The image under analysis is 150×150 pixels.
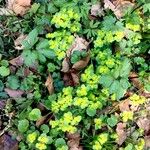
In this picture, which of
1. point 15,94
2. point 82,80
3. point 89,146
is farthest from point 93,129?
point 15,94

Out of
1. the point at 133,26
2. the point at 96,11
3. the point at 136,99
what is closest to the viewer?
the point at 136,99

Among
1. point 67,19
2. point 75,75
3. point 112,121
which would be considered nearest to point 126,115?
point 112,121

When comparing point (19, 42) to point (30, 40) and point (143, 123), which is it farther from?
point (143, 123)

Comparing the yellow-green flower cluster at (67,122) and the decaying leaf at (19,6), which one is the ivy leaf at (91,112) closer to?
the yellow-green flower cluster at (67,122)

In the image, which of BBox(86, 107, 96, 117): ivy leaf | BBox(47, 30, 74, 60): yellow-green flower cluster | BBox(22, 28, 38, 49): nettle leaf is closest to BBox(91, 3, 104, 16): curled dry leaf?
BBox(47, 30, 74, 60): yellow-green flower cluster

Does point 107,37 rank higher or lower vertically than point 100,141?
higher

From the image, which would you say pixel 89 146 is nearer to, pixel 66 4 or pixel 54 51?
pixel 54 51
